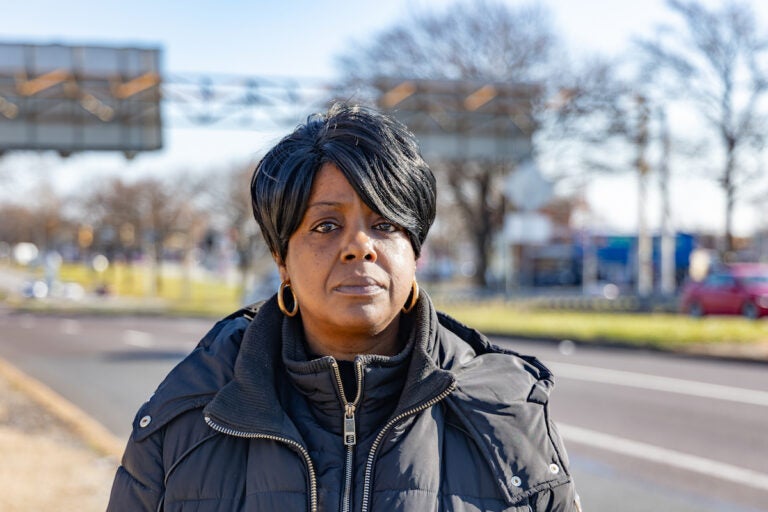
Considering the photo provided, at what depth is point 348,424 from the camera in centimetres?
169

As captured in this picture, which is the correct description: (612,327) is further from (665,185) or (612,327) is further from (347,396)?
(347,396)

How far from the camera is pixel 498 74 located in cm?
3481

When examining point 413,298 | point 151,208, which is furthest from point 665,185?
point 151,208

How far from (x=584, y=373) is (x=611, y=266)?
47317mm

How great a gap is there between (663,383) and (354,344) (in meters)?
10.3

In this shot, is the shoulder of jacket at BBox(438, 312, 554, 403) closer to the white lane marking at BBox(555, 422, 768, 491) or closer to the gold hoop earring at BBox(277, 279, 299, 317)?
the gold hoop earring at BBox(277, 279, 299, 317)

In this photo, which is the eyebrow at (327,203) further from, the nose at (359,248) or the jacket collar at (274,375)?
the jacket collar at (274,375)

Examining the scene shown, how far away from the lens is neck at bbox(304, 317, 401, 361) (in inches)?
70.8

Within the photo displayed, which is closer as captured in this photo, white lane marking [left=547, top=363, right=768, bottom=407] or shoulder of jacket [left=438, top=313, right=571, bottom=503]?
shoulder of jacket [left=438, top=313, right=571, bottom=503]

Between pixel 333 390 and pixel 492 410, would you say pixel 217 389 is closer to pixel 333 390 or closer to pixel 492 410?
pixel 333 390

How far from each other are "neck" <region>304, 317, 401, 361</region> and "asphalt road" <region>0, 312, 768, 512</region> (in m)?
4.53

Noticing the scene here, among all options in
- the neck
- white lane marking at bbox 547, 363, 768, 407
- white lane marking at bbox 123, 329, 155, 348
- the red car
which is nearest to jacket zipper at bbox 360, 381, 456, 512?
the neck

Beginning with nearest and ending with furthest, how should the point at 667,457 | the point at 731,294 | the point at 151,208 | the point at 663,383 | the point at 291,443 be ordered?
1. the point at 291,443
2. the point at 667,457
3. the point at 663,383
4. the point at 731,294
5. the point at 151,208

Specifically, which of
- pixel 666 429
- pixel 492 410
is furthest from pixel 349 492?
pixel 666 429
